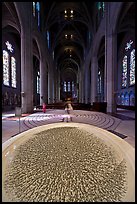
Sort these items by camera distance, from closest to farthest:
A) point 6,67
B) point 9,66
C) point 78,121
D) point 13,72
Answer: point 78,121 < point 6,67 < point 9,66 < point 13,72

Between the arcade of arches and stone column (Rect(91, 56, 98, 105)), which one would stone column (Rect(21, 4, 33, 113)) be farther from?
stone column (Rect(91, 56, 98, 105))

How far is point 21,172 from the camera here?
0.85 metres

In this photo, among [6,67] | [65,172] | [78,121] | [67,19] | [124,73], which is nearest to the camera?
[65,172]

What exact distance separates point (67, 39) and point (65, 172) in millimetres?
30386

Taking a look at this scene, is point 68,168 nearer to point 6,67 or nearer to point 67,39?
point 6,67

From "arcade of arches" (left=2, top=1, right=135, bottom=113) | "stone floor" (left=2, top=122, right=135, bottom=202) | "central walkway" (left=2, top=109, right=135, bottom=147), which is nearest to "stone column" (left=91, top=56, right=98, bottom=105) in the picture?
"arcade of arches" (left=2, top=1, right=135, bottom=113)

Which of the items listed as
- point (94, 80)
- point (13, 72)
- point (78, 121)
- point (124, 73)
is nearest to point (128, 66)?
point (124, 73)

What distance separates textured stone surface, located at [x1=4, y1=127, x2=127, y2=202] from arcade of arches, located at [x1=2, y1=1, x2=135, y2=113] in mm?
10145

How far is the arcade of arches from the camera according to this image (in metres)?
11.1

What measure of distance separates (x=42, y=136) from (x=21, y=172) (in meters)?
0.30

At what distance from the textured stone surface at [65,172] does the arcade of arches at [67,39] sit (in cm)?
1014

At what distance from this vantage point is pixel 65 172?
2.73ft

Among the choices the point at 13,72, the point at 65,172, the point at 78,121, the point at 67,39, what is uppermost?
the point at 67,39

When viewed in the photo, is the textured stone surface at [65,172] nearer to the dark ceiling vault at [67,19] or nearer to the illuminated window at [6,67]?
the illuminated window at [6,67]
